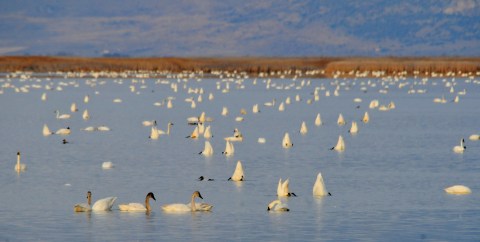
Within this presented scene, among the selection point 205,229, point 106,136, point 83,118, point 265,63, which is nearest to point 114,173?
point 205,229

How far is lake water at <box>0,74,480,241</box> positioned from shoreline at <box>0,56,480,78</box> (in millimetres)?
60739

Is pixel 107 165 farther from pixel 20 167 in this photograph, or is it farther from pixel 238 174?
pixel 238 174

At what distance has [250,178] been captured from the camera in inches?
885

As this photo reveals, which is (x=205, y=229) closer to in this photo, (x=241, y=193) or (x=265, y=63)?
(x=241, y=193)

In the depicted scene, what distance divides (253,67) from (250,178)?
10023cm

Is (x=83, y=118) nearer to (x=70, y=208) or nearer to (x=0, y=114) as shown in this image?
(x=0, y=114)

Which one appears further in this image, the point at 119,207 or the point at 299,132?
the point at 299,132

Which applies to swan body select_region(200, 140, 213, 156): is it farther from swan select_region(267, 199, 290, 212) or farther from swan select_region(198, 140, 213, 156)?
swan select_region(267, 199, 290, 212)

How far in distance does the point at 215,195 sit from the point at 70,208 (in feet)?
8.74

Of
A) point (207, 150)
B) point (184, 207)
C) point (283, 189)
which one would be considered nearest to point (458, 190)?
point (283, 189)

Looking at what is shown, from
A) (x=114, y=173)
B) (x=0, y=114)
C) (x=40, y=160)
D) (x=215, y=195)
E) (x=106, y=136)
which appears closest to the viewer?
(x=215, y=195)

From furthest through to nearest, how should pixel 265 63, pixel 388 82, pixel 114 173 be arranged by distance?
pixel 265 63 → pixel 388 82 → pixel 114 173

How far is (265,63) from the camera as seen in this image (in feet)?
420

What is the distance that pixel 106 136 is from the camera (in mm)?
33438
